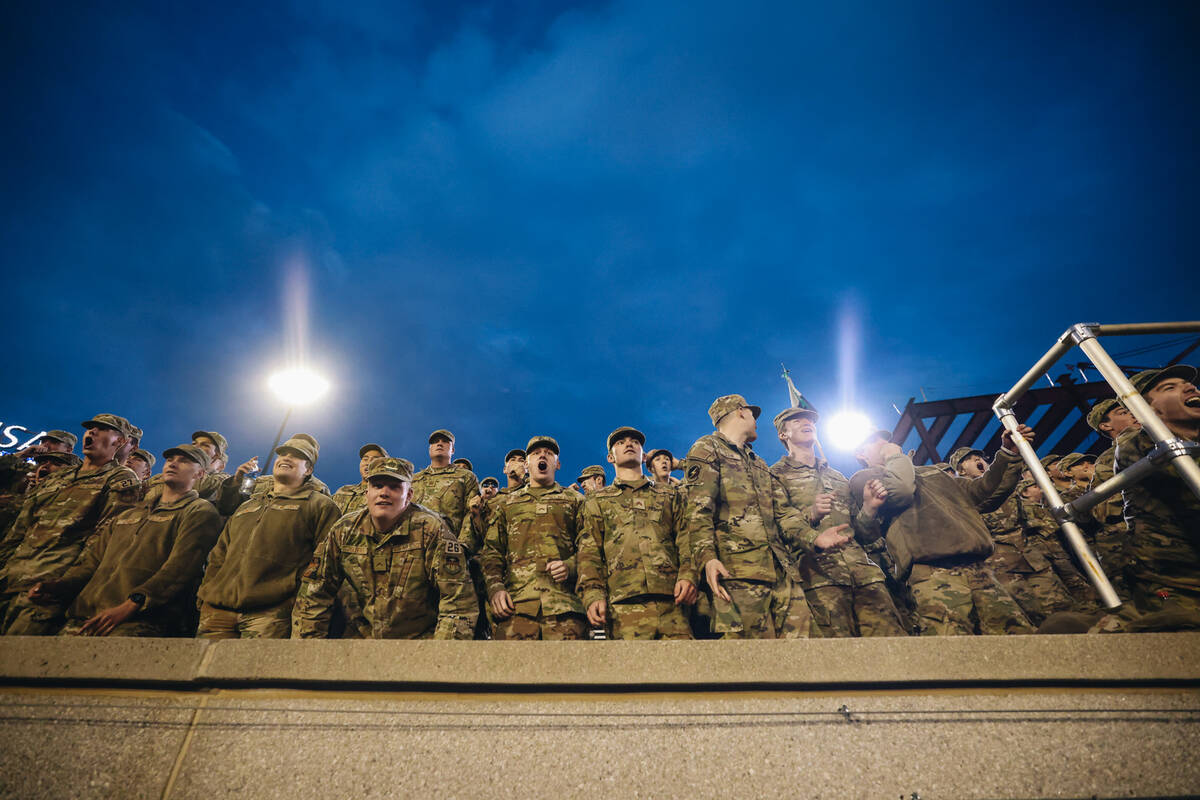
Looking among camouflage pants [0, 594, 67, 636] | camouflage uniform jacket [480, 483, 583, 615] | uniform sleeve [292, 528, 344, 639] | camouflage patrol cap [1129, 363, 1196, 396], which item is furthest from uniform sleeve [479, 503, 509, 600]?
camouflage patrol cap [1129, 363, 1196, 396]

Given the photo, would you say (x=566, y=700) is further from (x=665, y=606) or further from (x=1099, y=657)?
(x=1099, y=657)

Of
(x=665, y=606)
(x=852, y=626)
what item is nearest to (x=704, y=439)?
(x=665, y=606)

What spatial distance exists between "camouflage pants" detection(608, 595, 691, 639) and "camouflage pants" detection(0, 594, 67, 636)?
17.4 feet

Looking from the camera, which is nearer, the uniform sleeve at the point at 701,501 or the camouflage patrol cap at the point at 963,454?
the uniform sleeve at the point at 701,501

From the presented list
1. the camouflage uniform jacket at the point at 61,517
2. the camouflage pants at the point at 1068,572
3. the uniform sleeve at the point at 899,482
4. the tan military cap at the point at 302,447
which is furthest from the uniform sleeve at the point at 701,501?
the camouflage uniform jacket at the point at 61,517

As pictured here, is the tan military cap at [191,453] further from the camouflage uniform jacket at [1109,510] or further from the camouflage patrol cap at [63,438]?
the camouflage uniform jacket at [1109,510]

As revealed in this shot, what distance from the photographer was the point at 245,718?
6.68 feet

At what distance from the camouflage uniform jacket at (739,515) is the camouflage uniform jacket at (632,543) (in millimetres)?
251

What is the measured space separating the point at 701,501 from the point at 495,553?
2.00 m

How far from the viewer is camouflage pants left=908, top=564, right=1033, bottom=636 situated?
3471 millimetres

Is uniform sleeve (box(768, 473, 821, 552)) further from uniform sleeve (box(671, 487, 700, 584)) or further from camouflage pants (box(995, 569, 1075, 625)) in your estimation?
camouflage pants (box(995, 569, 1075, 625))

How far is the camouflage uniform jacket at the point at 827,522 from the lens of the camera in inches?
148

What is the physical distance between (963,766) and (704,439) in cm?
291

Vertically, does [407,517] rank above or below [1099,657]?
above
